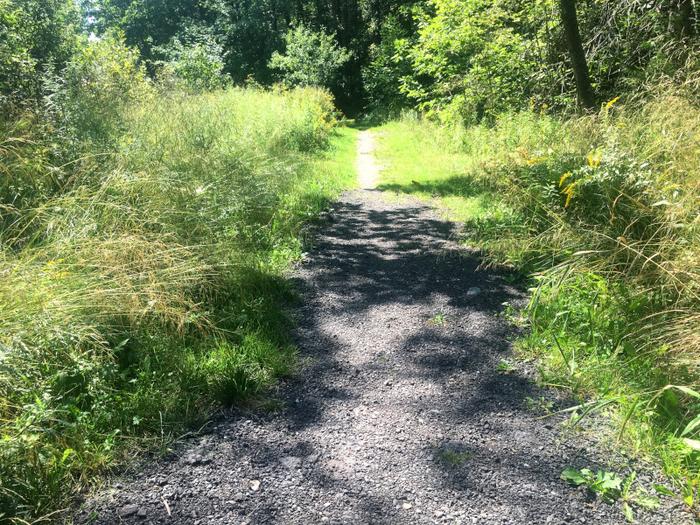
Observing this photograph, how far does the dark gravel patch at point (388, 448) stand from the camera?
7.24 ft

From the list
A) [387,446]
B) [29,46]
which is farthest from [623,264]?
[29,46]

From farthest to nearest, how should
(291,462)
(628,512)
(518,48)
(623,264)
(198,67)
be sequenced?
(198,67) → (518,48) → (623,264) → (291,462) → (628,512)

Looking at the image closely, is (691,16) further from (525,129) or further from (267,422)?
(267,422)

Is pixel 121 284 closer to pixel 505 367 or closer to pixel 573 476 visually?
pixel 505 367

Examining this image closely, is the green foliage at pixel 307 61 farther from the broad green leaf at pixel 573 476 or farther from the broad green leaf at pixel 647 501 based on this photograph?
the broad green leaf at pixel 647 501

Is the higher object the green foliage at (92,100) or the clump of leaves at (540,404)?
the green foliage at (92,100)

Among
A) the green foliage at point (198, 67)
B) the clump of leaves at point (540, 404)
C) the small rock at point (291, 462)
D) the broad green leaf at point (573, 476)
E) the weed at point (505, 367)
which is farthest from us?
the green foliage at point (198, 67)

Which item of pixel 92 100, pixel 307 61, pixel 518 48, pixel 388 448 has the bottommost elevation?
pixel 388 448

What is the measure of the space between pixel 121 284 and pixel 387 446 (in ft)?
6.63

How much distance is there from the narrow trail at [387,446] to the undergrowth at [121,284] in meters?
0.28

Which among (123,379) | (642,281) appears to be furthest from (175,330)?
(642,281)

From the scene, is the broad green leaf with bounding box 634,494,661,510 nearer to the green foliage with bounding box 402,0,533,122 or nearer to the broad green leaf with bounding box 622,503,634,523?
the broad green leaf with bounding box 622,503,634,523

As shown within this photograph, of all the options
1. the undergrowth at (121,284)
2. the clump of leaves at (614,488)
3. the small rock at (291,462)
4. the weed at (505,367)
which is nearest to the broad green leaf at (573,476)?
the clump of leaves at (614,488)

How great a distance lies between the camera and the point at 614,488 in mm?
2252
